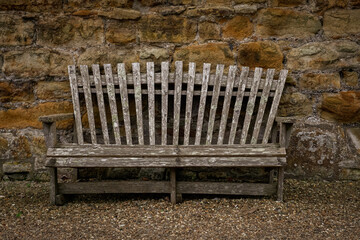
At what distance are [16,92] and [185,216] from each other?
2122 millimetres

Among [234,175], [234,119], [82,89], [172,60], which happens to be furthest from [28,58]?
[234,175]

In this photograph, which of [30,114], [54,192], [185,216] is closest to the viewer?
[185,216]

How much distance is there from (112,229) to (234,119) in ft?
4.77

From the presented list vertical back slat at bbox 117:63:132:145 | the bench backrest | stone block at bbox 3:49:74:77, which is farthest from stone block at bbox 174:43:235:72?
stone block at bbox 3:49:74:77

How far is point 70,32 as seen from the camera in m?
3.52

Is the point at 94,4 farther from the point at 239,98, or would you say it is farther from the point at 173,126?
the point at 239,98

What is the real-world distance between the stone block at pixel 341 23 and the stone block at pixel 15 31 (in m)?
2.93

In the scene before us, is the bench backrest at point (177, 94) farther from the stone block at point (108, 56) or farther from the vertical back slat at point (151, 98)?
the stone block at point (108, 56)

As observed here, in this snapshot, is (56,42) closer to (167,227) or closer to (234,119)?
(234,119)

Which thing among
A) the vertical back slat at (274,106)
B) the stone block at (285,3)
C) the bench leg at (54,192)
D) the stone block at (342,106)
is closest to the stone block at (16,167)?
the bench leg at (54,192)

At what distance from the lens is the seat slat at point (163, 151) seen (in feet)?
9.49

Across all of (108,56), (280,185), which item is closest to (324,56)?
(280,185)

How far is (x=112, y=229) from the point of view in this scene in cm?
254

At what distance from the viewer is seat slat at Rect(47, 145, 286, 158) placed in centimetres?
289
